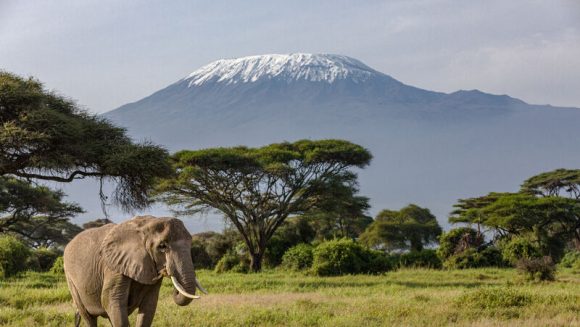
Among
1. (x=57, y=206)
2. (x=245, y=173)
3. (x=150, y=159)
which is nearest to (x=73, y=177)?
(x=150, y=159)

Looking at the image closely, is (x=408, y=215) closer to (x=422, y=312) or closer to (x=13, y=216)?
(x=13, y=216)

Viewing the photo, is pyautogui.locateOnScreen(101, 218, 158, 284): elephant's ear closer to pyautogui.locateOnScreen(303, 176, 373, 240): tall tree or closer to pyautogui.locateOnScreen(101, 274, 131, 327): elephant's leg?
pyautogui.locateOnScreen(101, 274, 131, 327): elephant's leg

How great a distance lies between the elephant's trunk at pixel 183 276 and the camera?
727 cm

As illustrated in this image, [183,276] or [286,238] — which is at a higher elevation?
→ [183,276]

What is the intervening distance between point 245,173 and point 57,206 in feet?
31.2

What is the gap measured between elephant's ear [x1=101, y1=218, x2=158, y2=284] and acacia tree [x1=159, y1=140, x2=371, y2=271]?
23.6 meters

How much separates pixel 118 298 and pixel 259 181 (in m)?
26.0

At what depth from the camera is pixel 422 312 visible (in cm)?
1252

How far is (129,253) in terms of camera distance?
7.90 metres

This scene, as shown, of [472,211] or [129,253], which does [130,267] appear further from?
[472,211]

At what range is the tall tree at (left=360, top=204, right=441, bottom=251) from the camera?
4684 centimetres

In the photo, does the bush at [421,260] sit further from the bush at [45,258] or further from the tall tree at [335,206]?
the bush at [45,258]

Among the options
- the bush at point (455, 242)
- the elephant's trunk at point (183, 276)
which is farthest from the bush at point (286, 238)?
the elephant's trunk at point (183, 276)

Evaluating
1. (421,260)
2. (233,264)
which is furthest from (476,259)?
(233,264)
